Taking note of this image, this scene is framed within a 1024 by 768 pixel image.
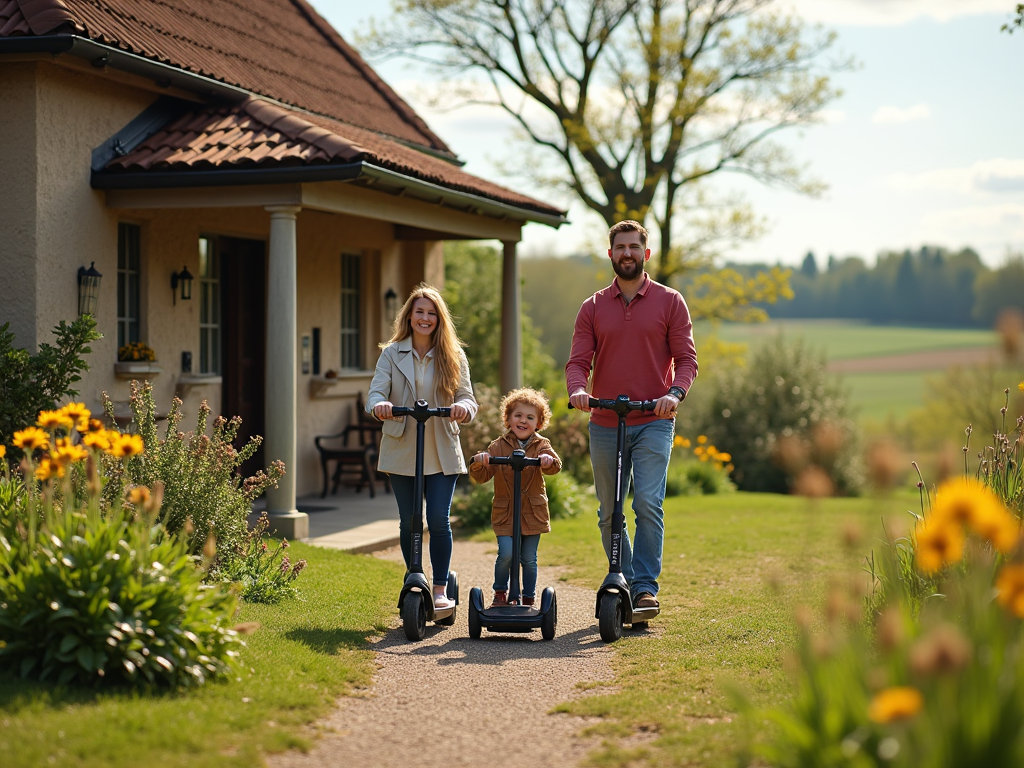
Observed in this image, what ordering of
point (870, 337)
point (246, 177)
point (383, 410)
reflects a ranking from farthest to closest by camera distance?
point (870, 337)
point (246, 177)
point (383, 410)

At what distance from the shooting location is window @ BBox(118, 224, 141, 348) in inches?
393

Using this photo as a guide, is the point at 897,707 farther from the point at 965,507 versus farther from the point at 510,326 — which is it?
the point at 510,326

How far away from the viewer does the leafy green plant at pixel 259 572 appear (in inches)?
263

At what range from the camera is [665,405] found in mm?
5918

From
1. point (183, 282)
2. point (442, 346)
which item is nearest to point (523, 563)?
point (442, 346)

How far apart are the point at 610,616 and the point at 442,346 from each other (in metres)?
1.78

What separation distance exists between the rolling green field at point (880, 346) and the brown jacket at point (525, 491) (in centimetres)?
4592

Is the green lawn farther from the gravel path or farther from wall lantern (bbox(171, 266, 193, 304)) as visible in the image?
the gravel path

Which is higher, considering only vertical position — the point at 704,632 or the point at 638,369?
the point at 638,369

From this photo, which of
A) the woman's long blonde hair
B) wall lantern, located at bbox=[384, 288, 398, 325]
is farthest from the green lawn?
the woman's long blonde hair

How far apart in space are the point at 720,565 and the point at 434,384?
373 cm

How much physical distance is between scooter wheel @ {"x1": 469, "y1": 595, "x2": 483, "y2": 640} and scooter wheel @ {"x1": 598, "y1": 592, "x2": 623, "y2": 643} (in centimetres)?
66

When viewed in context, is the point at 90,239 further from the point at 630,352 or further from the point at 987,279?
the point at 987,279

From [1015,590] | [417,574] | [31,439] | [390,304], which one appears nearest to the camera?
[1015,590]
